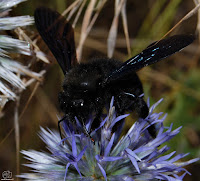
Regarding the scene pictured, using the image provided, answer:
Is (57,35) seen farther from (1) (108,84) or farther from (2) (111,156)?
(2) (111,156)

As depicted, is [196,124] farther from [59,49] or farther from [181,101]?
[59,49]

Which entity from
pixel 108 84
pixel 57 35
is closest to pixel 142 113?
pixel 108 84

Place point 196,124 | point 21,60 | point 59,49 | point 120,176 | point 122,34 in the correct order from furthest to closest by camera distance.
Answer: point 122,34, point 196,124, point 21,60, point 59,49, point 120,176

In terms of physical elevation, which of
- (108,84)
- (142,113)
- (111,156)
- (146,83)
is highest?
(146,83)

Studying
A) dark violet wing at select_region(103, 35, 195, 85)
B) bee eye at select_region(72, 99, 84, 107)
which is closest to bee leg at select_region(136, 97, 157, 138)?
dark violet wing at select_region(103, 35, 195, 85)

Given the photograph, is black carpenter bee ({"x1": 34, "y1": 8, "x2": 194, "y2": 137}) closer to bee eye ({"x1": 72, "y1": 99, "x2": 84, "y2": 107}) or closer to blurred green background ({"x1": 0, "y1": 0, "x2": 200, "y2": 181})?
bee eye ({"x1": 72, "y1": 99, "x2": 84, "y2": 107})

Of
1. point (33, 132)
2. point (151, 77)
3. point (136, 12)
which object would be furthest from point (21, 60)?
point (136, 12)

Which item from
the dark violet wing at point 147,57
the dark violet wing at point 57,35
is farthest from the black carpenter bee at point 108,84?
the dark violet wing at point 57,35
